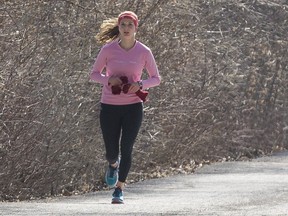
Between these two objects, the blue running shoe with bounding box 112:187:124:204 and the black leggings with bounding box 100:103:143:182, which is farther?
the blue running shoe with bounding box 112:187:124:204

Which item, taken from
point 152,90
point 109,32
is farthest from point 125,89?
point 152,90

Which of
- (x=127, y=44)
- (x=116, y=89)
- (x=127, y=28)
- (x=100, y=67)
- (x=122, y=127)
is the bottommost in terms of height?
(x=122, y=127)

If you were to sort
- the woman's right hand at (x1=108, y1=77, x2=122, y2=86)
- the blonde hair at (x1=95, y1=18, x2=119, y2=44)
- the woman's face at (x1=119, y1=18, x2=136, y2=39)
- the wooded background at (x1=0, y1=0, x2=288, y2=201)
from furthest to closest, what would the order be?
the wooded background at (x1=0, y1=0, x2=288, y2=201) → the blonde hair at (x1=95, y1=18, x2=119, y2=44) → the woman's face at (x1=119, y1=18, x2=136, y2=39) → the woman's right hand at (x1=108, y1=77, x2=122, y2=86)

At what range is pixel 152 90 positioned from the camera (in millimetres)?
20078

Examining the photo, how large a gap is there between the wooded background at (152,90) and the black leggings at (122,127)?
272cm

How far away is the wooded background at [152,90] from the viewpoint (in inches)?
636

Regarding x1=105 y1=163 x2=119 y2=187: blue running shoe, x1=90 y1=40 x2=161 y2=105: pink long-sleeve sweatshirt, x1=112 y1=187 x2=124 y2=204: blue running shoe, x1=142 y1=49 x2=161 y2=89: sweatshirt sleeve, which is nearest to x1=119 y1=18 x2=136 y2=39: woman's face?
x1=90 y1=40 x2=161 y2=105: pink long-sleeve sweatshirt

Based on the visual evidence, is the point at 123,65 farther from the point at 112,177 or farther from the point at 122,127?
the point at 112,177

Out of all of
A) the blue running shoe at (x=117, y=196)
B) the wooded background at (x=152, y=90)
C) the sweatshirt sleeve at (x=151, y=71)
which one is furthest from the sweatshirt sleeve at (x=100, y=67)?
the wooded background at (x=152, y=90)

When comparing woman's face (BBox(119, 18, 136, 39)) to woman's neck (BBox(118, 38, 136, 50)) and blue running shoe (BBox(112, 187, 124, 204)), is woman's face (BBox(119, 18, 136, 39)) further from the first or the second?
blue running shoe (BBox(112, 187, 124, 204))

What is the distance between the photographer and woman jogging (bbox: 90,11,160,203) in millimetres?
12367

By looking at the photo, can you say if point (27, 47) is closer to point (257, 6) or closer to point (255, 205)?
point (255, 205)

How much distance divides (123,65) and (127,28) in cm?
35

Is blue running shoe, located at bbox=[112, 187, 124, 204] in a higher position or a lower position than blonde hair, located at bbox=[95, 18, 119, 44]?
lower
